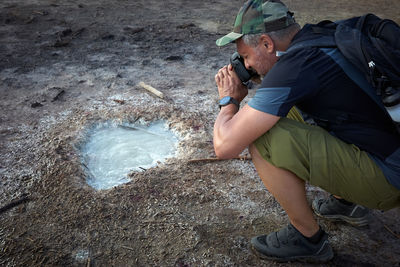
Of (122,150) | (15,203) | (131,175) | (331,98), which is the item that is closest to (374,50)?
(331,98)

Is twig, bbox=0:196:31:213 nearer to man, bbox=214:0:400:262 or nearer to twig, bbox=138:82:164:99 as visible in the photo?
man, bbox=214:0:400:262

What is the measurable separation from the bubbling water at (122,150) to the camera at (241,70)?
126 centimetres

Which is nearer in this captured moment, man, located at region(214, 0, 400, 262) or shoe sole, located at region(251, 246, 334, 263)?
man, located at region(214, 0, 400, 262)

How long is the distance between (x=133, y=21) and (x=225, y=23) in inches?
67.1

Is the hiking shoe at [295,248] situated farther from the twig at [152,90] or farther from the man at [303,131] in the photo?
the twig at [152,90]

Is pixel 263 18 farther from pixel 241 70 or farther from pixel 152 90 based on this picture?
pixel 152 90

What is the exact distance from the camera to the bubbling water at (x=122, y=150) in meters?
3.12

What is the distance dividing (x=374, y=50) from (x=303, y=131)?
1.80 feet

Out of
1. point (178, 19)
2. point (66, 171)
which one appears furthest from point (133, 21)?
point (66, 171)

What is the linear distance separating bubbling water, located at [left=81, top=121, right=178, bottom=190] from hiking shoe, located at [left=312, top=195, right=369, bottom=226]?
4.64ft

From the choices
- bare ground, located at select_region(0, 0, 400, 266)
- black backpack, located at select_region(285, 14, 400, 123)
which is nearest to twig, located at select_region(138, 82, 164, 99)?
bare ground, located at select_region(0, 0, 400, 266)

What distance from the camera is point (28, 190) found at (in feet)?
9.32

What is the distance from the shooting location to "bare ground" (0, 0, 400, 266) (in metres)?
2.38

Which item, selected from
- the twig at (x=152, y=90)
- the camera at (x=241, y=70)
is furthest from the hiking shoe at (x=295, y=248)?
the twig at (x=152, y=90)
